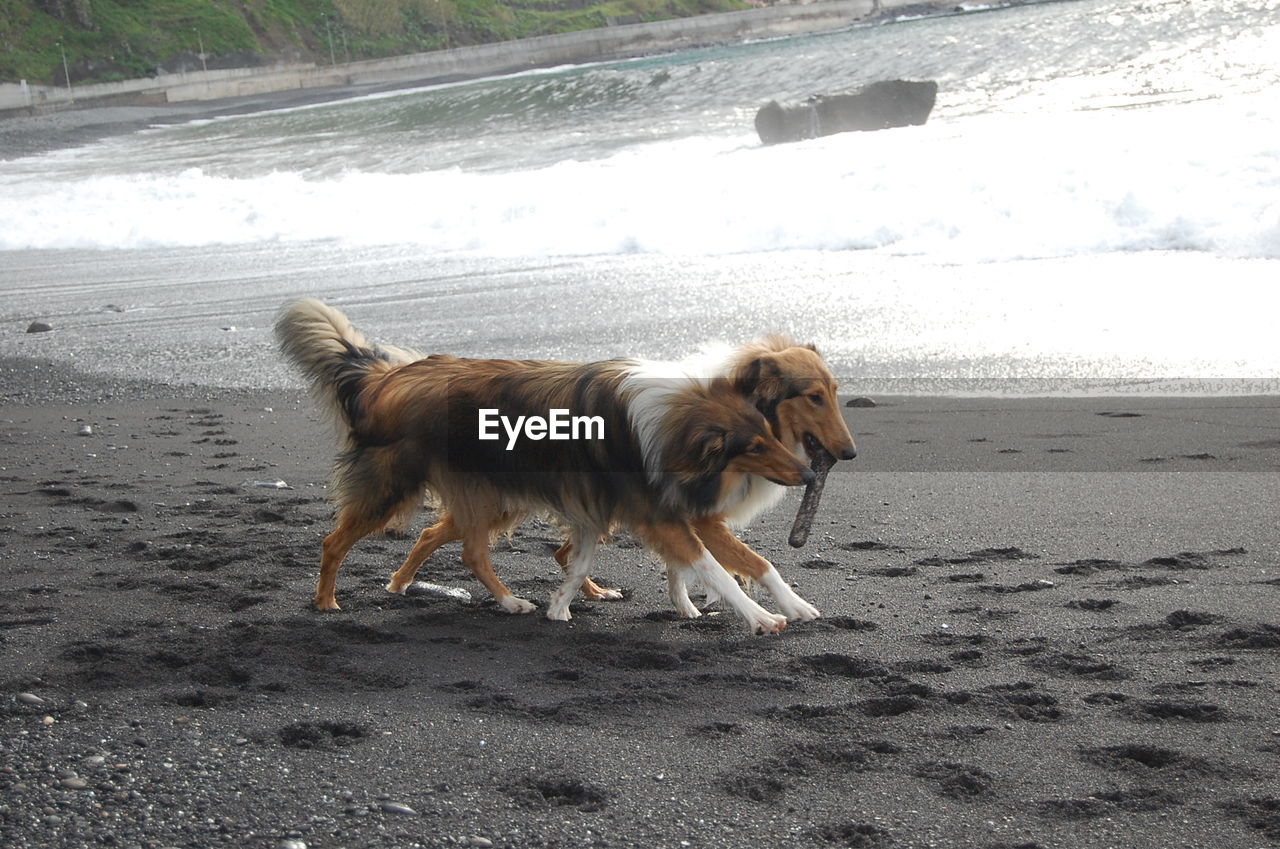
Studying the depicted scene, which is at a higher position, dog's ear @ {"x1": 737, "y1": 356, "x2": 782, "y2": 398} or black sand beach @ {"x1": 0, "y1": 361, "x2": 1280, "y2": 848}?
dog's ear @ {"x1": 737, "y1": 356, "x2": 782, "y2": 398}

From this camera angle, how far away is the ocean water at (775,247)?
10.6m

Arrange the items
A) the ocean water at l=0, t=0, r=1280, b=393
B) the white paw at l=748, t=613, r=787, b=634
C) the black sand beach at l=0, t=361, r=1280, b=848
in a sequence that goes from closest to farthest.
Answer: the black sand beach at l=0, t=361, r=1280, b=848 < the white paw at l=748, t=613, r=787, b=634 < the ocean water at l=0, t=0, r=1280, b=393

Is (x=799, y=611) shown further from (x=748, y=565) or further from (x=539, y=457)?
(x=539, y=457)

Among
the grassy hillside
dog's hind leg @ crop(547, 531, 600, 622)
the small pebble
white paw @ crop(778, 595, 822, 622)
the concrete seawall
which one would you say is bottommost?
white paw @ crop(778, 595, 822, 622)

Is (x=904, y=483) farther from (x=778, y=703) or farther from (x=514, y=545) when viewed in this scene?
(x=778, y=703)

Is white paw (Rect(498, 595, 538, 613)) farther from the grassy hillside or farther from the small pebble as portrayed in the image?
the grassy hillside

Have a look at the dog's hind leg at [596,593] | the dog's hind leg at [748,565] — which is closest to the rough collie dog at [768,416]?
the dog's hind leg at [748,565]

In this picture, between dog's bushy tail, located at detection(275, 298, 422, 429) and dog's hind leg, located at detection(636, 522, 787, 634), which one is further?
dog's bushy tail, located at detection(275, 298, 422, 429)

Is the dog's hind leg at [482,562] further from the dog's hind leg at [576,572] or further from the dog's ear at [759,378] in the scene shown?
the dog's ear at [759,378]

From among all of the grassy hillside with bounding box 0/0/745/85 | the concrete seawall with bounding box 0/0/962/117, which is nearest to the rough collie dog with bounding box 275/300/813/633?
the concrete seawall with bounding box 0/0/962/117

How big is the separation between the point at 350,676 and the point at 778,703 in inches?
59.7

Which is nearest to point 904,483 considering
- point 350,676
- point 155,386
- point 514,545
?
point 514,545

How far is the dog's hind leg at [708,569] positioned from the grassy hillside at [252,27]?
301 ft

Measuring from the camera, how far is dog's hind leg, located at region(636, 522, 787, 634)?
507 centimetres
